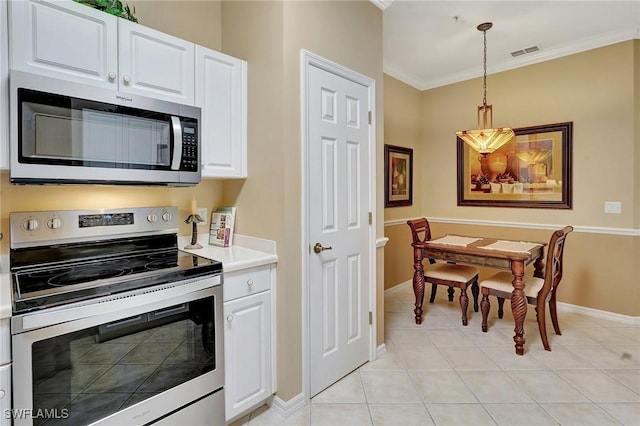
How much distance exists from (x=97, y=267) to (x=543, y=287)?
10.2 feet

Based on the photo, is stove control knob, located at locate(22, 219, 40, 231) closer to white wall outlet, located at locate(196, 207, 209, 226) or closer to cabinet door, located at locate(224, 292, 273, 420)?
white wall outlet, located at locate(196, 207, 209, 226)

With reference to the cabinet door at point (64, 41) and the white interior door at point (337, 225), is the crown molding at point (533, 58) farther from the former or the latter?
the cabinet door at point (64, 41)

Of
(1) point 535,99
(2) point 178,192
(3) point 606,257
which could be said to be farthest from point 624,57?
(2) point 178,192

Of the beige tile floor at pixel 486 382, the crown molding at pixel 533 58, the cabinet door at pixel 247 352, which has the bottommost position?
the beige tile floor at pixel 486 382

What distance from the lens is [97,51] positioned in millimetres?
1557

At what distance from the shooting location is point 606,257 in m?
3.35

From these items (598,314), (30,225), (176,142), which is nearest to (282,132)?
(176,142)

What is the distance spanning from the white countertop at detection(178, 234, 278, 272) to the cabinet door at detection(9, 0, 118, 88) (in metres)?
0.99

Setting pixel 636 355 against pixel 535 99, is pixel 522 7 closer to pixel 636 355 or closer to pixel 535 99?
pixel 535 99

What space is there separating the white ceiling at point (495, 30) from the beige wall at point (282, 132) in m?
0.81

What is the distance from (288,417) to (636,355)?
2.75m

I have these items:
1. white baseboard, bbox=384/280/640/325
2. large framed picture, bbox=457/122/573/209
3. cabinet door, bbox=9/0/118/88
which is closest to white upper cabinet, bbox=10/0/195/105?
cabinet door, bbox=9/0/118/88

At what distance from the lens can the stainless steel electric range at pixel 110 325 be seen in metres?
1.19

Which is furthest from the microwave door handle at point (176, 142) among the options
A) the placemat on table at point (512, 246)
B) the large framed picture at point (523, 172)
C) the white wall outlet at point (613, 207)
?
the white wall outlet at point (613, 207)
